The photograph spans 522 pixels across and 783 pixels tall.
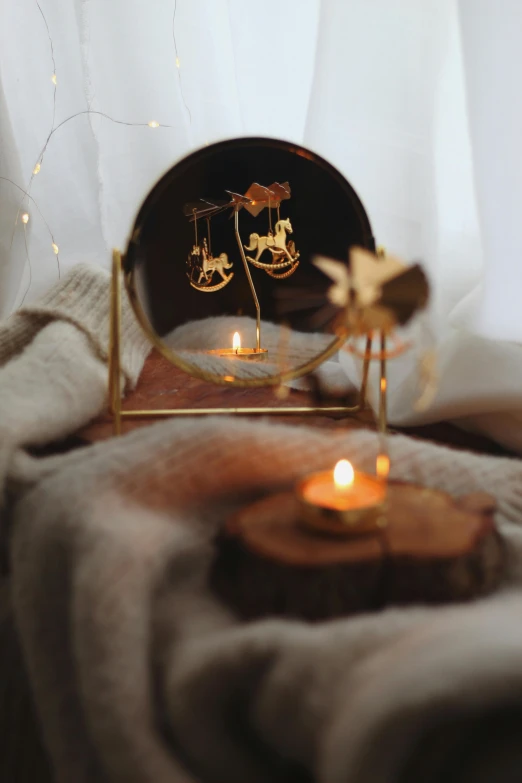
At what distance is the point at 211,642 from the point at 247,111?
2.50 ft

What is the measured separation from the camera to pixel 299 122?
976mm

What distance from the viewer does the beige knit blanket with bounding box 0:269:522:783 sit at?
32 centimetres

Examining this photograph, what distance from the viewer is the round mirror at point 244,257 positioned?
0.62m

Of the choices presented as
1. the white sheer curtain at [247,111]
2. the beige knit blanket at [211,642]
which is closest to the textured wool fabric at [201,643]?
the beige knit blanket at [211,642]

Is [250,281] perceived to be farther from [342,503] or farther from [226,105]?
[226,105]

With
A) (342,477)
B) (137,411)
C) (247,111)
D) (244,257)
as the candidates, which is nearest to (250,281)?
(244,257)

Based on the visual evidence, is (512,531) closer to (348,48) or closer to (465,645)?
(465,645)

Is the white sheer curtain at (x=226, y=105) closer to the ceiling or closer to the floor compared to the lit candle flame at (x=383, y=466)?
closer to the ceiling

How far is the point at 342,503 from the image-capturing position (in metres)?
0.42

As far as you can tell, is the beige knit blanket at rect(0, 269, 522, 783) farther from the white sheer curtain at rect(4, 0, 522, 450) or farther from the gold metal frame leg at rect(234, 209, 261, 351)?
the white sheer curtain at rect(4, 0, 522, 450)

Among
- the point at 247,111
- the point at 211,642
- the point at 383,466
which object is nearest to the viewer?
the point at 211,642

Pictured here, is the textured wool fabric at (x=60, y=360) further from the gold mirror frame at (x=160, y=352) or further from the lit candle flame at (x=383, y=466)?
the lit candle flame at (x=383, y=466)

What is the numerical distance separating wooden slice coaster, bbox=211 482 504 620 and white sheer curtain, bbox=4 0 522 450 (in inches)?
11.0

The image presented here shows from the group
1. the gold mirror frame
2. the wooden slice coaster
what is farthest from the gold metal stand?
the wooden slice coaster
